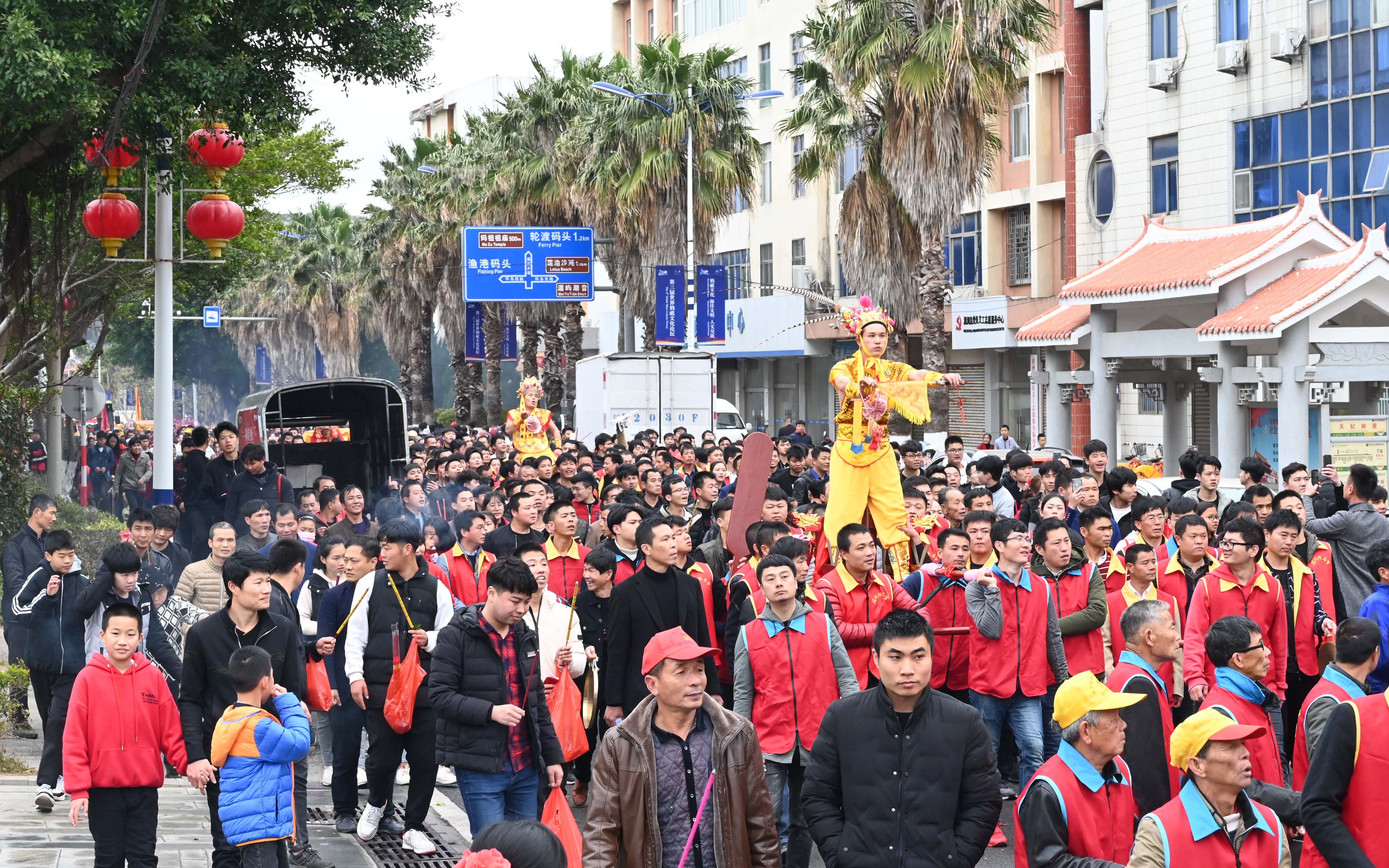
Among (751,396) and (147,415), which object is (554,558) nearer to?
(751,396)

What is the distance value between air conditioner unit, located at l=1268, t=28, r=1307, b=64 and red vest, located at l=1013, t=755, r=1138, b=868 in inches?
992

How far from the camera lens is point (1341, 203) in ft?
88.0

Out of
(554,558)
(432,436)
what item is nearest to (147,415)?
(432,436)

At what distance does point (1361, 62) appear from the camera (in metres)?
26.1

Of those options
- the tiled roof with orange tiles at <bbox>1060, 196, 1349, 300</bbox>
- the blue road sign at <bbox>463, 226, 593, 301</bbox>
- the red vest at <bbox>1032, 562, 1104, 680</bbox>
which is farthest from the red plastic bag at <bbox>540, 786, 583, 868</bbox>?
the blue road sign at <bbox>463, 226, 593, 301</bbox>

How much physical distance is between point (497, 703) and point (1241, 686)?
3122 millimetres

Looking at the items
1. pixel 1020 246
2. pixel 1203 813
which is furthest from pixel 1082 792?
pixel 1020 246

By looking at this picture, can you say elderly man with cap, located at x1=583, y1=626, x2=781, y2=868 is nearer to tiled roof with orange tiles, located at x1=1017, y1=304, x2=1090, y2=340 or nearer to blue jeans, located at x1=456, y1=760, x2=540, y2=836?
blue jeans, located at x1=456, y1=760, x2=540, y2=836

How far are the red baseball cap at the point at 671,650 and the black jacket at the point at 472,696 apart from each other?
158 cm

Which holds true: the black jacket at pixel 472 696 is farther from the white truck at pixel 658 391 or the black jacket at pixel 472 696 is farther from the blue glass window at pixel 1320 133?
the blue glass window at pixel 1320 133

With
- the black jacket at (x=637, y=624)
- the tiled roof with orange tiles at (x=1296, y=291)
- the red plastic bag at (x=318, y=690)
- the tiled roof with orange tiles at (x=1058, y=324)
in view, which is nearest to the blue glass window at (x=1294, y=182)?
the tiled roof with orange tiles at (x=1058, y=324)

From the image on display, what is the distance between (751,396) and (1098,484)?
4090cm

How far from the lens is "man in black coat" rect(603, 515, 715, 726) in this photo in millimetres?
7836

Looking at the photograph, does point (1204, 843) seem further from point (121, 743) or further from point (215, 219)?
point (215, 219)
